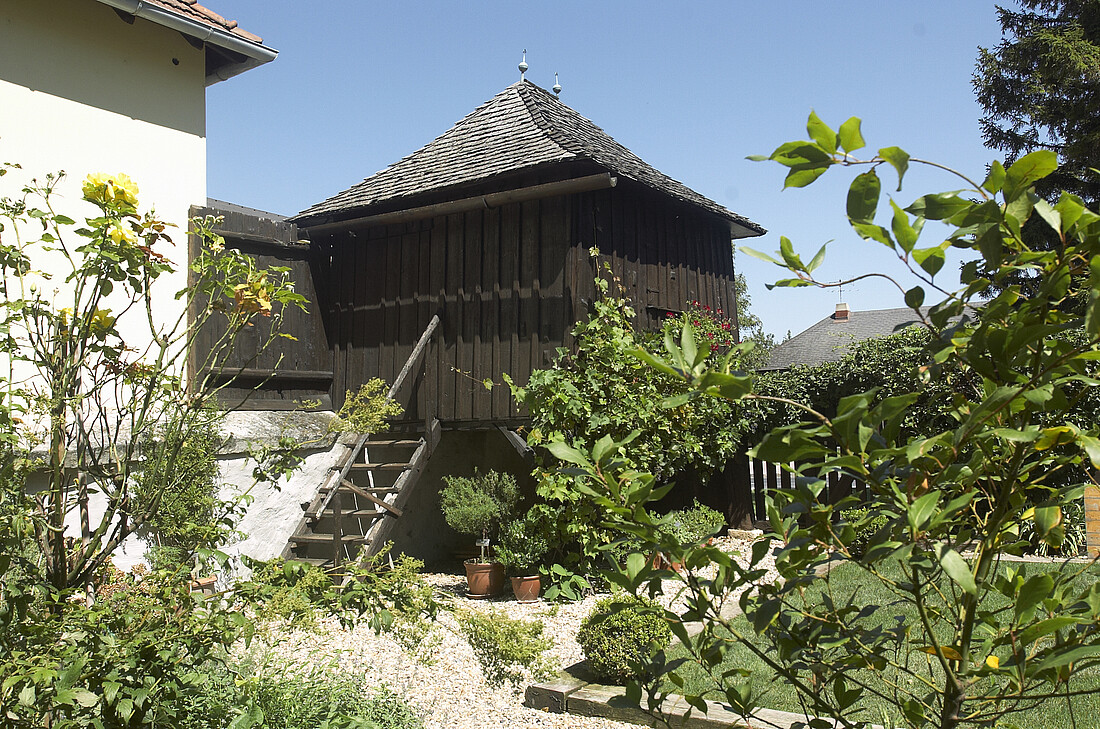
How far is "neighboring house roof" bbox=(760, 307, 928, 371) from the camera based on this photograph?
2091cm

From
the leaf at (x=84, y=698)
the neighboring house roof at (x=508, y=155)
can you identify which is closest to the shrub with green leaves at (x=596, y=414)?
the neighboring house roof at (x=508, y=155)

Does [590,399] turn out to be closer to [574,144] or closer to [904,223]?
[574,144]

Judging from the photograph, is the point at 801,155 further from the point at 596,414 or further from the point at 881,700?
the point at 596,414

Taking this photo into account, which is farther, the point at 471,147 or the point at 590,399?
the point at 471,147

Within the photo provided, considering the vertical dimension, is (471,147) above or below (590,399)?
above

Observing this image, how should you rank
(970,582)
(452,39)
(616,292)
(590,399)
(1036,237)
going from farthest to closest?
(1036,237), (616,292), (590,399), (452,39), (970,582)

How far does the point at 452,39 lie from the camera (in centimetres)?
645

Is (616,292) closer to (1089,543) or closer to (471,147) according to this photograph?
(471,147)

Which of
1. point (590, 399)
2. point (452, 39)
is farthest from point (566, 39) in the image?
point (590, 399)

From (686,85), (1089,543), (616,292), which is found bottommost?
(1089,543)

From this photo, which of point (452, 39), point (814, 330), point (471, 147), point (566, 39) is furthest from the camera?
point (814, 330)

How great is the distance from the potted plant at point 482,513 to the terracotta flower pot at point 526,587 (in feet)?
1.33

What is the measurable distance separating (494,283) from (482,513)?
2.36m

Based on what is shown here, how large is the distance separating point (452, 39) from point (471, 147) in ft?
10.7
